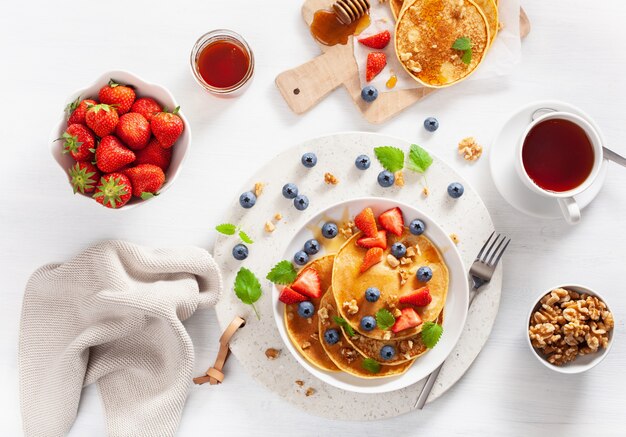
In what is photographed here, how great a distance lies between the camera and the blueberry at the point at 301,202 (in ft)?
6.59

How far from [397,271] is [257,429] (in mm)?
689

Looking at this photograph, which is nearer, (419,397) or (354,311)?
(354,311)

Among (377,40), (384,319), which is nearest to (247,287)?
(384,319)

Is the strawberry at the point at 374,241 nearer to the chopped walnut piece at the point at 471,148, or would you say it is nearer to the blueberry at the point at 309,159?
the blueberry at the point at 309,159

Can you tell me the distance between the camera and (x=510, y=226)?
6.82 feet

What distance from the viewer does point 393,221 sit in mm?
1934

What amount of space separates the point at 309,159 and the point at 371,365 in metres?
0.65

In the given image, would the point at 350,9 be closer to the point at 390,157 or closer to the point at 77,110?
the point at 390,157

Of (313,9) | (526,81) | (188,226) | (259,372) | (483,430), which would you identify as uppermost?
(313,9)

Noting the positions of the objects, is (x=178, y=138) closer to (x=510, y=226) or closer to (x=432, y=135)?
(x=432, y=135)

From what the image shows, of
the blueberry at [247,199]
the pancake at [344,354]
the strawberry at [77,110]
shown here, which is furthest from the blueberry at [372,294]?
the strawberry at [77,110]

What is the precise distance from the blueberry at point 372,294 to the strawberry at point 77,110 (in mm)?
934

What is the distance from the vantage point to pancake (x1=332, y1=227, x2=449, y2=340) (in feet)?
6.20

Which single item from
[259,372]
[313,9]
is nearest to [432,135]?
[313,9]
